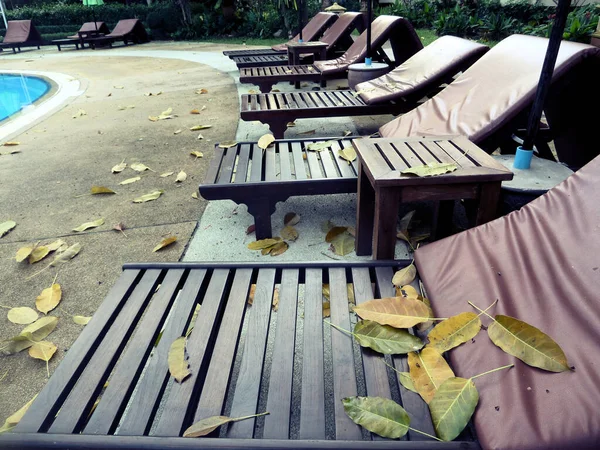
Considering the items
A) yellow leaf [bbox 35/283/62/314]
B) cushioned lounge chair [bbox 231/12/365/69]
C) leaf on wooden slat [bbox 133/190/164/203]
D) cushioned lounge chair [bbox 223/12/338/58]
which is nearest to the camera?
A: yellow leaf [bbox 35/283/62/314]

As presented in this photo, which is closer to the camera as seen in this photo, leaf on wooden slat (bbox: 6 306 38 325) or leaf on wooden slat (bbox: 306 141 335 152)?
leaf on wooden slat (bbox: 6 306 38 325)

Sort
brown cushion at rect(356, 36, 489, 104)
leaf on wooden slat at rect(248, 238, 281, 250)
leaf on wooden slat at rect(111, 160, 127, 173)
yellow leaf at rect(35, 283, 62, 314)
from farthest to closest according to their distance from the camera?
leaf on wooden slat at rect(111, 160, 127, 173) → brown cushion at rect(356, 36, 489, 104) → leaf on wooden slat at rect(248, 238, 281, 250) → yellow leaf at rect(35, 283, 62, 314)

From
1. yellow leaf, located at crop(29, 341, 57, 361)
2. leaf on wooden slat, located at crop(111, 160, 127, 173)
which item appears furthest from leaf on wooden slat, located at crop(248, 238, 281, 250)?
leaf on wooden slat, located at crop(111, 160, 127, 173)

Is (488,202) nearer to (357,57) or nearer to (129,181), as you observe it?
(129,181)

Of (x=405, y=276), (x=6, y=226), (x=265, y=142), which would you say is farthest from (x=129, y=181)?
(x=405, y=276)

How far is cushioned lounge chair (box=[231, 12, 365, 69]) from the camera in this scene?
7.07 meters

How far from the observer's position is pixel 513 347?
49.4 inches

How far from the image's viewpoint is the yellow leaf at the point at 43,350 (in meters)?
1.93

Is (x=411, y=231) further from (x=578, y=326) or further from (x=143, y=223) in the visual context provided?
(x=143, y=223)

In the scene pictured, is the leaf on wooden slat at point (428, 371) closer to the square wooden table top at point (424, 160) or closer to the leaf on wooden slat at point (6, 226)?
the square wooden table top at point (424, 160)

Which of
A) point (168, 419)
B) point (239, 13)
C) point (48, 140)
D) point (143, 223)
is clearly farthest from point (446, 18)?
point (168, 419)

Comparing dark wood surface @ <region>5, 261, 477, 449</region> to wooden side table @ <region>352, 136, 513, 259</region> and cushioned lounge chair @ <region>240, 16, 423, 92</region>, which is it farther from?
cushioned lounge chair @ <region>240, 16, 423, 92</region>

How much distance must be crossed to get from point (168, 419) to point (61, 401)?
36 centimetres

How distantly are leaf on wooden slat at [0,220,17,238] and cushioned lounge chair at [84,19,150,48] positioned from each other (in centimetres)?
1444
